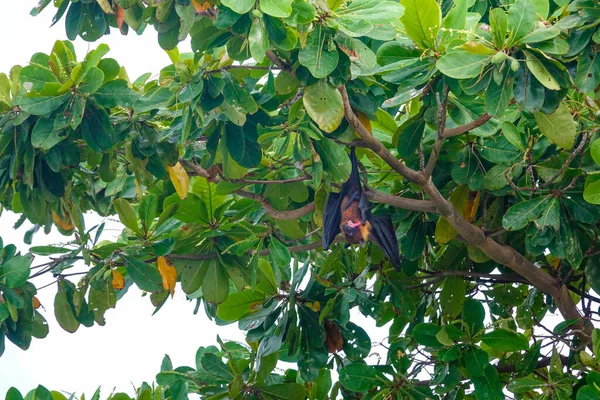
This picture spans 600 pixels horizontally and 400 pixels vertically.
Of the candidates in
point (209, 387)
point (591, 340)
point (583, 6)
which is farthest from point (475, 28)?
point (209, 387)

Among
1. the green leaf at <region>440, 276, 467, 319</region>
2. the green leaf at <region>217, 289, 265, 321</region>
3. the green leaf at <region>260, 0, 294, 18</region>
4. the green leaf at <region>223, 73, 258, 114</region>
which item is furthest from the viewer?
the green leaf at <region>440, 276, 467, 319</region>

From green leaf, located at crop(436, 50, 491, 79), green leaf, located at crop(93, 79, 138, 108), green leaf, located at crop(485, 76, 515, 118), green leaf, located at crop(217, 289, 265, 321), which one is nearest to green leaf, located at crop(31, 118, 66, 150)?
green leaf, located at crop(93, 79, 138, 108)

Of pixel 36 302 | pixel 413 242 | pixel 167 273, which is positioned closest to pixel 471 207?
pixel 413 242

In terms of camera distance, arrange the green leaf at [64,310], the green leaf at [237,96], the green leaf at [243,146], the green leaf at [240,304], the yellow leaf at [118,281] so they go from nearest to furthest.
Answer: the green leaf at [237,96] < the green leaf at [243,146] < the yellow leaf at [118,281] < the green leaf at [64,310] < the green leaf at [240,304]

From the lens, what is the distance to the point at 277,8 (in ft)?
8.01

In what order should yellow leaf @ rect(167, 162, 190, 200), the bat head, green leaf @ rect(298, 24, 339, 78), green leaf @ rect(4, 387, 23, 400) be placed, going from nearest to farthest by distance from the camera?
green leaf @ rect(298, 24, 339, 78) → yellow leaf @ rect(167, 162, 190, 200) → the bat head → green leaf @ rect(4, 387, 23, 400)

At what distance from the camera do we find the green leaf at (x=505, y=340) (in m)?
3.41

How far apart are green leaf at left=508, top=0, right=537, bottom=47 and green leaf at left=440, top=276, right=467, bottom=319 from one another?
1.68 metres

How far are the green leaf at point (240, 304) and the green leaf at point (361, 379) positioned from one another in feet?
1.75

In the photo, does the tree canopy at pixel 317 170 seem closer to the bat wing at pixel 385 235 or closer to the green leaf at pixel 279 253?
the green leaf at pixel 279 253

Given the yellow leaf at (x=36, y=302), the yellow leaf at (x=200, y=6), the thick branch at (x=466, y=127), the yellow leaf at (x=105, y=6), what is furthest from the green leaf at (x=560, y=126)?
the yellow leaf at (x=36, y=302)

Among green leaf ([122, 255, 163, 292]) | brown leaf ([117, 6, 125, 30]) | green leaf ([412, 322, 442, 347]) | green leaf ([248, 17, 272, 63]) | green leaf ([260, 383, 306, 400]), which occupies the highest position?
brown leaf ([117, 6, 125, 30])

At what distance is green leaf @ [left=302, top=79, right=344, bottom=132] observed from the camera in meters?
2.69

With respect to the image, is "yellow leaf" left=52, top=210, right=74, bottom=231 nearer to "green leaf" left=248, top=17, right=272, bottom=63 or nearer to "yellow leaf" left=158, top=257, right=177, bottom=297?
"yellow leaf" left=158, top=257, right=177, bottom=297
